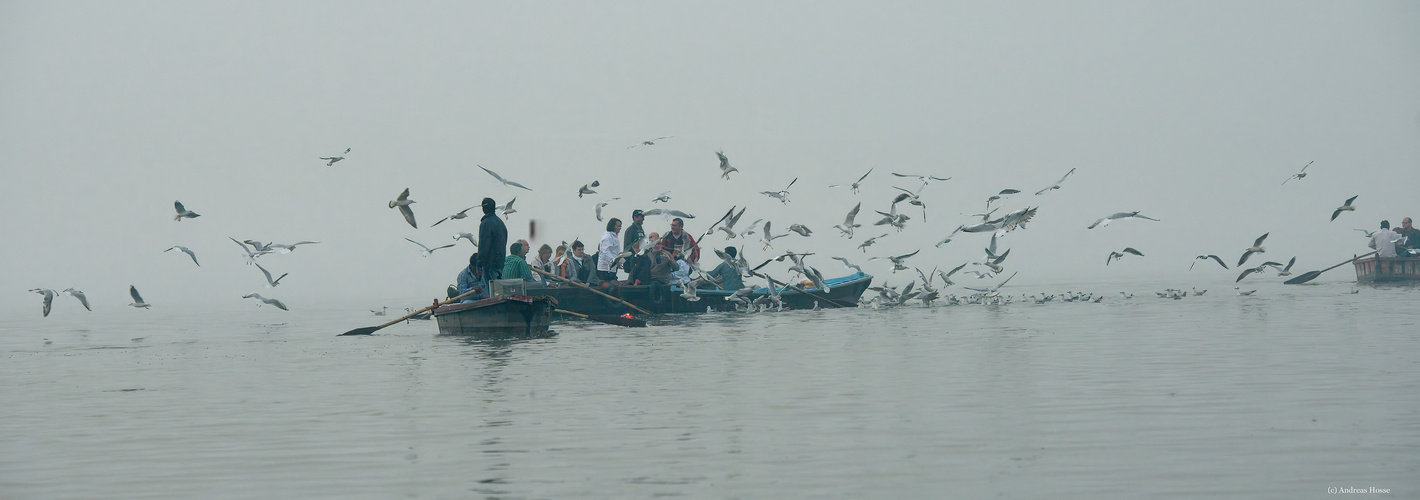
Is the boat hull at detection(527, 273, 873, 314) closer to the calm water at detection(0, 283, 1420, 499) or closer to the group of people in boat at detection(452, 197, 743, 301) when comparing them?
the group of people in boat at detection(452, 197, 743, 301)

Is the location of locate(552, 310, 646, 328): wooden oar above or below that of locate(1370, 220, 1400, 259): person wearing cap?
below

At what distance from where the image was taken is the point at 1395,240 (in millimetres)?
46094

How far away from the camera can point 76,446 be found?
1297cm

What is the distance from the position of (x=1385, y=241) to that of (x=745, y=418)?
40.6 m

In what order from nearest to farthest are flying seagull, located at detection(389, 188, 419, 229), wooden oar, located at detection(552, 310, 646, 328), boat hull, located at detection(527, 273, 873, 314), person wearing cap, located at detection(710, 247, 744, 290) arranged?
flying seagull, located at detection(389, 188, 419, 229), wooden oar, located at detection(552, 310, 646, 328), boat hull, located at detection(527, 273, 873, 314), person wearing cap, located at detection(710, 247, 744, 290)

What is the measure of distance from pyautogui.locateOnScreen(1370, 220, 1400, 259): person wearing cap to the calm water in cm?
2212

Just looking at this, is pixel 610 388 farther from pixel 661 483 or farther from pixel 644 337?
pixel 644 337

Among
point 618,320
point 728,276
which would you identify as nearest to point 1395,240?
point 728,276

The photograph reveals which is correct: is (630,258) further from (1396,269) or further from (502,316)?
(1396,269)

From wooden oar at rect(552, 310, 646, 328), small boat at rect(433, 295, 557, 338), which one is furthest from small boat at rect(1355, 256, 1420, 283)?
small boat at rect(433, 295, 557, 338)

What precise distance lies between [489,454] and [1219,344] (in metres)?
15.2

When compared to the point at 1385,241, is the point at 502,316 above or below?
below

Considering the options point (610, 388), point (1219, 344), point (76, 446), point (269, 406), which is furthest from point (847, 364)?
point (76, 446)

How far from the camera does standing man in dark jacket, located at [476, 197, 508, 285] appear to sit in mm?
25938
